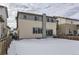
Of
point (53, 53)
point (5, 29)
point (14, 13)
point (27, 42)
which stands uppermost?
point (14, 13)

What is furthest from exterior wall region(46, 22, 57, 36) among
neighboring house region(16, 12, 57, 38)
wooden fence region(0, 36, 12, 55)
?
wooden fence region(0, 36, 12, 55)

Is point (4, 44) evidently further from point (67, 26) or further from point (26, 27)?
point (67, 26)

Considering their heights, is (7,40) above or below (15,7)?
below

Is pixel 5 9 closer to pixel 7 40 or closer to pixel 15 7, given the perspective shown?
pixel 15 7

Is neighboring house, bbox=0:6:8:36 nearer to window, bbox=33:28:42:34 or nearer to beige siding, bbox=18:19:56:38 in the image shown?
beige siding, bbox=18:19:56:38

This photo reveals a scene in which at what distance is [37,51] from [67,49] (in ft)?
1.42

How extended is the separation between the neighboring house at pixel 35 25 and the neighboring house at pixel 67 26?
0.08m

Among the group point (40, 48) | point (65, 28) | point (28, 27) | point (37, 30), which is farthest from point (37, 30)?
point (65, 28)

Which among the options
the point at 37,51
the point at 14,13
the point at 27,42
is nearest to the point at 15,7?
the point at 14,13

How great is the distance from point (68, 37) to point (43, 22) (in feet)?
1.43

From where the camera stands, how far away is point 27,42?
2547 millimetres

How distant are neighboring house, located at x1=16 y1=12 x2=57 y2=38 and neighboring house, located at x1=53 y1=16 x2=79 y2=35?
0.08 m

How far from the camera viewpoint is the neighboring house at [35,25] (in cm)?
253

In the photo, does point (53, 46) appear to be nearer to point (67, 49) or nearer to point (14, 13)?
point (67, 49)
